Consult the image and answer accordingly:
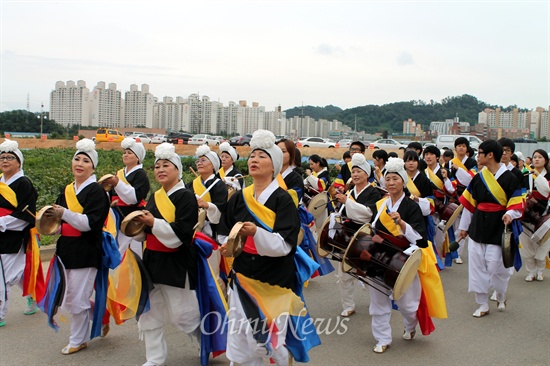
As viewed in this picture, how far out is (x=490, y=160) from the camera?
6.87 metres

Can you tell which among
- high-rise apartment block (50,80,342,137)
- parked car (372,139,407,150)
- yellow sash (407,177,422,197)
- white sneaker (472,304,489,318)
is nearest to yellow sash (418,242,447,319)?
white sneaker (472,304,489,318)

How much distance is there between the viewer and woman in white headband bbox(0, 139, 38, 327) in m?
5.90

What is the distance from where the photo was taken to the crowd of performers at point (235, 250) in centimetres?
428

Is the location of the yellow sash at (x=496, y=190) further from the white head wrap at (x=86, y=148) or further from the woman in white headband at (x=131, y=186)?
the white head wrap at (x=86, y=148)

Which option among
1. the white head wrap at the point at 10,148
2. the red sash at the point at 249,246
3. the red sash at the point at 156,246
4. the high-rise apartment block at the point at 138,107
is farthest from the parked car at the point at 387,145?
the high-rise apartment block at the point at 138,107

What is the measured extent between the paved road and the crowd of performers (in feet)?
0.58

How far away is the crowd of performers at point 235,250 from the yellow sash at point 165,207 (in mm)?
12

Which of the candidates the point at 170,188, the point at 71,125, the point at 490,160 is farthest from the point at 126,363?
the point at 71,125

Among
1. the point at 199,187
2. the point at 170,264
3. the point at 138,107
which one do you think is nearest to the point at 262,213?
the point at 170,264

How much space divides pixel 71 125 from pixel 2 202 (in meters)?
62.0

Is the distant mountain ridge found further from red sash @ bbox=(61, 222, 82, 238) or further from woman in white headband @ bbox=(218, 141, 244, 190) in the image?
red sash @ bbox=(61, 222, 82, 238)

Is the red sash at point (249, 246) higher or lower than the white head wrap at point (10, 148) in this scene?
lower

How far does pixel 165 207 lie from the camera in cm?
488

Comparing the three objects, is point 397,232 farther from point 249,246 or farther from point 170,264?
point 170,264
